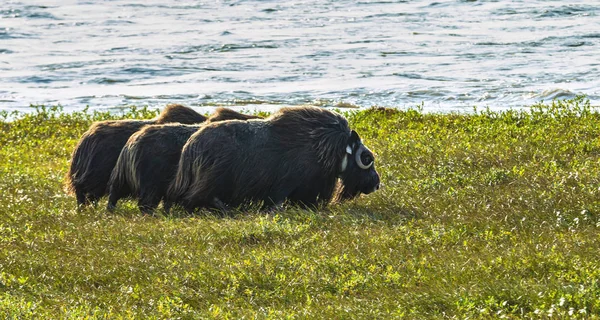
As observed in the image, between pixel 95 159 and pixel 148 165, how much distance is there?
2.59 ft

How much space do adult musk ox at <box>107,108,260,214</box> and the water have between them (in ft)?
40.3

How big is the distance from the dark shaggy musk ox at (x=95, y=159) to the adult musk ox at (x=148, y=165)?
9.6 inches

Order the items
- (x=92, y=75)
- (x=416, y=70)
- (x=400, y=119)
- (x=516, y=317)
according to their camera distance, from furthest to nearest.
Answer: (x=92, y=75), (x=416, y=70), (x=400, y=119), (x=516, y=317)

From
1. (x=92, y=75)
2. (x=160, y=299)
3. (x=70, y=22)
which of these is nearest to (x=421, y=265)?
(x=160, y=299)

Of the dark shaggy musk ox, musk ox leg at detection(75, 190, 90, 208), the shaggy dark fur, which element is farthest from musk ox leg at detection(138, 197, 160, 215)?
the shaggy dark fur

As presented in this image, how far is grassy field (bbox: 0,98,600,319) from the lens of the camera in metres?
6.47

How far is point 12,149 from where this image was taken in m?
15.7

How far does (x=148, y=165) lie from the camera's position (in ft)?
34.9

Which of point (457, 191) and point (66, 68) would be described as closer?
point (457, 191)

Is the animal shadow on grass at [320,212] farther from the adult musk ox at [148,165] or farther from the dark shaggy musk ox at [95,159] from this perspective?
the dark shaggy musk ox at [95,159]

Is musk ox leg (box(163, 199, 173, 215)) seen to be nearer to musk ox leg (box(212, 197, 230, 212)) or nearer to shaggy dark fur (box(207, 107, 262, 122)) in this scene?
musk ox leg (box(212, 197, 230, 212))

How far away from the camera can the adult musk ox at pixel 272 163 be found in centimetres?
1044

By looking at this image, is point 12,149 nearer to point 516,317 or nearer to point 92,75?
point 516,317

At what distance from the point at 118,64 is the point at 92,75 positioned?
2238 millimetres
